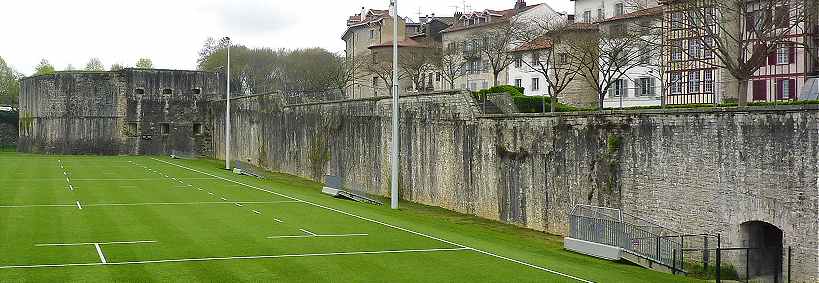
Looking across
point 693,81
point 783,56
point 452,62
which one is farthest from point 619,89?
point 452,62

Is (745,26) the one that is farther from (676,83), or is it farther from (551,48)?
(551,48)

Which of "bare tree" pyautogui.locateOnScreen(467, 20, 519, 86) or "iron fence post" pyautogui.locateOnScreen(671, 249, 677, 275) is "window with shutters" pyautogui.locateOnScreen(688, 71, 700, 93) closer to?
"bare tree" pyautogui.locateOnScreen(467, 20, 519, 86)

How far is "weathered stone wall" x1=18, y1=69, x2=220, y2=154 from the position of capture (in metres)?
84.3

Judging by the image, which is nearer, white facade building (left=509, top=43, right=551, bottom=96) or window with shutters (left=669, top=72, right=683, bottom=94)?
window with shutters (left=669, top=72, right=683, bottom=94)

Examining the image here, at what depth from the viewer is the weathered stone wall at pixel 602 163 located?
2161 cm

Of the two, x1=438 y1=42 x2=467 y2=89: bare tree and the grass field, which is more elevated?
x1=438 y1=42 x2=467 y2=89: bare tree

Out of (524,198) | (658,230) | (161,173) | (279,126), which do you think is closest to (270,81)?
(279,126)

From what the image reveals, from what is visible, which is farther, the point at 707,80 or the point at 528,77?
the point at 528,77

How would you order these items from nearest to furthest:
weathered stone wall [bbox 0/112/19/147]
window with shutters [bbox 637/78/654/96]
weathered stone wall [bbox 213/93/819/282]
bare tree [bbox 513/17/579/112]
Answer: weathered stone wall [bbox 213/93/819/282], bare tree [bbox 513/17/579/112], window with shutters [bbox 637/78/654/96], weathered stone wall [bbox 0/112/19/147]

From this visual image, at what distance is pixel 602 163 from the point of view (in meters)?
28.5

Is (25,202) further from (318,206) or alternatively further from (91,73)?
(91,73)

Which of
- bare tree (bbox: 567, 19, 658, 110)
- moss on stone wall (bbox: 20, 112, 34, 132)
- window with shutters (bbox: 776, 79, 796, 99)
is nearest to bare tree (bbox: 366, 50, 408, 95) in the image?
bare tree (bbox: 567, 19, 658, 110)

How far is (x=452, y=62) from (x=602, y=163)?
42.8 m

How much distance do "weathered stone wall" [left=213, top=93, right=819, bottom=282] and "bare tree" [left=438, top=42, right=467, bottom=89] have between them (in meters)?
19.6
